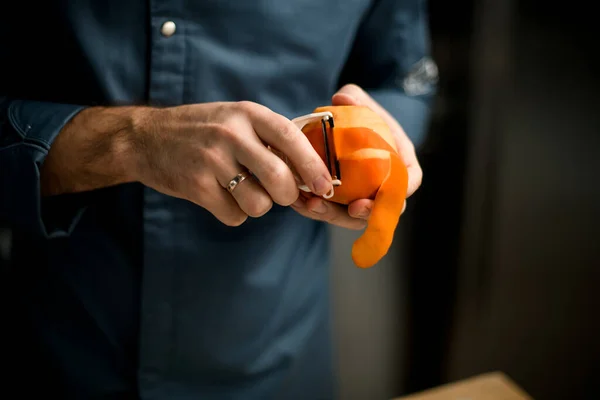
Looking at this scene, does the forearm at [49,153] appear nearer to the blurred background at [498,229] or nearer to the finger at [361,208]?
the finger at [361,208]

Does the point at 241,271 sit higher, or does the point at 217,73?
the point at 217,73

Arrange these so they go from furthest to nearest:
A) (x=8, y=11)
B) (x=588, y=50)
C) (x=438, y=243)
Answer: (x=438, y=243)
(x=588, y=50)
(x=8, y=11)

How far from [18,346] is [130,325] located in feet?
0.46

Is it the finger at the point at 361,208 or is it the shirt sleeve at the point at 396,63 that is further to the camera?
the shirt sleeve at the point at 396,63

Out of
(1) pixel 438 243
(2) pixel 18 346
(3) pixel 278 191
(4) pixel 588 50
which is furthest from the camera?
(1) pixel 438 243

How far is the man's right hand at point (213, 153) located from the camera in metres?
0.41

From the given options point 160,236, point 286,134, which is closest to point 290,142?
point 286,134

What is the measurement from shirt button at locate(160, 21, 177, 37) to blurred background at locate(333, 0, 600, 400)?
799mm

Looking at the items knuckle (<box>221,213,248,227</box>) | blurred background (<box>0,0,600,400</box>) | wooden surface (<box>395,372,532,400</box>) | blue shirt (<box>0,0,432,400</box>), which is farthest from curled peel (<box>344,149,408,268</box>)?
blurred background (<box>0,0,600,400</box>)

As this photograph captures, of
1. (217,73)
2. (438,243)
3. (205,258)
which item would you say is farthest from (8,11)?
(438,243)

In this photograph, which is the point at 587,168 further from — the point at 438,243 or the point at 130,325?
the point at 130,325

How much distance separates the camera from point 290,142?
40 centimetres

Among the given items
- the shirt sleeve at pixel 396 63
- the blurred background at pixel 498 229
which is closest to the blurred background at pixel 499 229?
the blurred background at pixel 498 229

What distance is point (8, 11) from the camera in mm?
523
